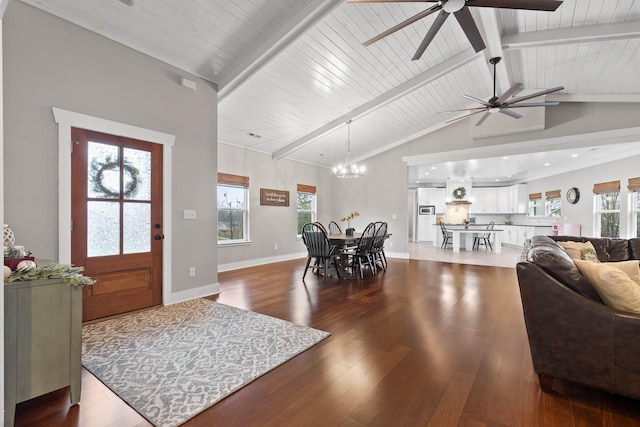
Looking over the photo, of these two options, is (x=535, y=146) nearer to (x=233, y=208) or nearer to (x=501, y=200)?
(x=501, y=200)

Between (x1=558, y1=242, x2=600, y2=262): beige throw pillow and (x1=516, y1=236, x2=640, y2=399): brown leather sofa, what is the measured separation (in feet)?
5.94

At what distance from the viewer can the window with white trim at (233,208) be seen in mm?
5762

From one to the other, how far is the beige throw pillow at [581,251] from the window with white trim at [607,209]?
4231 millimetres

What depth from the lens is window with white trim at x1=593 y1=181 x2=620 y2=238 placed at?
6.18 m

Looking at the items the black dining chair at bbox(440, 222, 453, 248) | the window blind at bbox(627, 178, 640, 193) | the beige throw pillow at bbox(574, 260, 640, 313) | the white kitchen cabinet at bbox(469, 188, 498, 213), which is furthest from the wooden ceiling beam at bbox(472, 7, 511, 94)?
the white kitchen cabinet at bbox(469, 188, 498, 213)

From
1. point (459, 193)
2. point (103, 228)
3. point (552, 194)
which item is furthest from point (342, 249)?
point (552, 194)

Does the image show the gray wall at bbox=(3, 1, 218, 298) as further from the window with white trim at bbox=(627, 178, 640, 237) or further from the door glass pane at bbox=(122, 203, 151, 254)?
the window with white trim at bbox=(627, 178, 640, 237)

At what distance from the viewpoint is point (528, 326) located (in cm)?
177

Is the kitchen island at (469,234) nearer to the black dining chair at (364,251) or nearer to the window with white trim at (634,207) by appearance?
the window with white trim at (634,207)

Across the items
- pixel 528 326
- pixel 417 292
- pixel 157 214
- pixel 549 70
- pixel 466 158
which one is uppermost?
pixel 549 70

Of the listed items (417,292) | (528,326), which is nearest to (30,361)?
(528,326)

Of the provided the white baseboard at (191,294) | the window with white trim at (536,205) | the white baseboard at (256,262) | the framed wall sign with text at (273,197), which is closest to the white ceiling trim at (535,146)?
Result: the framed wall sign with text at (273,197)

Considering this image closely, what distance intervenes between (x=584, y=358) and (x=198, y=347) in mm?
2637

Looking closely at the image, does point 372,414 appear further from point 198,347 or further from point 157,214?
point 157,214
